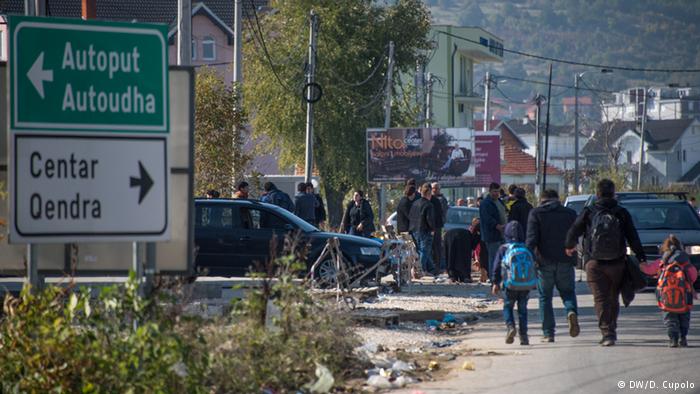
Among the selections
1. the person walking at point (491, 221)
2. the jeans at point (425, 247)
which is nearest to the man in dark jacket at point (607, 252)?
the person walking at point (491, 221)

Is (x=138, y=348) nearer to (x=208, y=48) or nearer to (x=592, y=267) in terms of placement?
(x=592, y=267)

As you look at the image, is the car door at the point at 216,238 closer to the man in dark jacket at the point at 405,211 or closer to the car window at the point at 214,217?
the car window at the point at 214,217

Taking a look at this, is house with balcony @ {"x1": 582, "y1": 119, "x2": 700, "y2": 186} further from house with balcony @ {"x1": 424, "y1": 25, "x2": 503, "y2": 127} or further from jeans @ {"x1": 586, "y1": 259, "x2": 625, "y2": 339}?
jeans @ {"x1": 586, "y1": 259, "x2": 625, "y2": 339}

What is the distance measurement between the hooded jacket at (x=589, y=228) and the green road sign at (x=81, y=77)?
6.39 m

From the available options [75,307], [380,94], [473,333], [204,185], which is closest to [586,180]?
[380,94]

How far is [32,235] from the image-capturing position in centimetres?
750

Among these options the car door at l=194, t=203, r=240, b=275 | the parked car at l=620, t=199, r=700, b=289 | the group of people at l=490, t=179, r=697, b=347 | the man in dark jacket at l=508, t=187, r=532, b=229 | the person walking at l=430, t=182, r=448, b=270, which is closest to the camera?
the group of people at l=490, t=179, r=697, b=347

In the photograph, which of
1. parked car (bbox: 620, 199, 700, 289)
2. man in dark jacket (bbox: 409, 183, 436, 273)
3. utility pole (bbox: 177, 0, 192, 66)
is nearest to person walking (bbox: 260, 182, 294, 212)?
man in dark jacket (bbox: 409, 183, 436, 273)

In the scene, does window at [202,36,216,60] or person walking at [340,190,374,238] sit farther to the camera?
window at [202,36,216,60]

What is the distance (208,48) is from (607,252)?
53098 millimetres

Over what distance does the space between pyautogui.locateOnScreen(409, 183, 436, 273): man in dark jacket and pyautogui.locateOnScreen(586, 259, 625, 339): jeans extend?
979 cm

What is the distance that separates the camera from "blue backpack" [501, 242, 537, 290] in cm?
1287

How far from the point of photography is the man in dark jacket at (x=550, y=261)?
43.5 feet

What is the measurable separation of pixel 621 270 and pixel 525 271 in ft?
3.38
